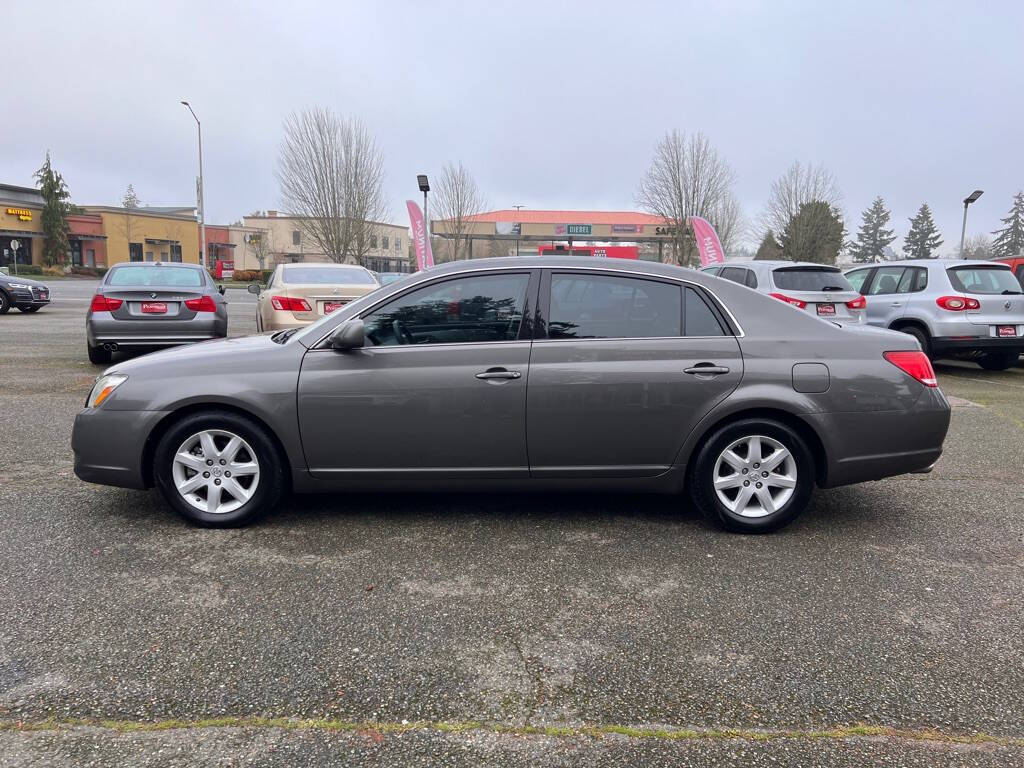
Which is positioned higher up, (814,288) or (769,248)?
(769,248)

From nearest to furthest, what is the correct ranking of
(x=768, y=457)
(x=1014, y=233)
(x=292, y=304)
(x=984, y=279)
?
1. (x=768, y=457)
2. (x=292, y=304)
3. (x=984, y=279)
4. (x=1014, y=233)

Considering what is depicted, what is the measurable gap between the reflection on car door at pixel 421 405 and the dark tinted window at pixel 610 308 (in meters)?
0.26

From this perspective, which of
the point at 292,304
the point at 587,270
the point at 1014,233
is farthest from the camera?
the point at 1014,233

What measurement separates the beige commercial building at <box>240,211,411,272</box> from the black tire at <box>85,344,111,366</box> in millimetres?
54523

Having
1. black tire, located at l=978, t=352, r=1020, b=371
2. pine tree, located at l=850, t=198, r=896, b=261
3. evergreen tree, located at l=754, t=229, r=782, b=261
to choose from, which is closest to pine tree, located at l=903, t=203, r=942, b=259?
pine tree, located at l=850, t=198, r=896, b=261

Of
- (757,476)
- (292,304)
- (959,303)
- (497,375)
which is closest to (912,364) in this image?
(757,476)

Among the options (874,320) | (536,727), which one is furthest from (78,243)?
(536,727)

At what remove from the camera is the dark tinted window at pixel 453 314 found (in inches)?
160

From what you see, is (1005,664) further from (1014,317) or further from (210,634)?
(1014,317)

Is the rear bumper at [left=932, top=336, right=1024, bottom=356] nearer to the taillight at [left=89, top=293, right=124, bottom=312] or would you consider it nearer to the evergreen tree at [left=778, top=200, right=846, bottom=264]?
the taillight at [left=89, top=293, right=124, bottom=312]

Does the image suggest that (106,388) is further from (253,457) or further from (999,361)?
(999,361)

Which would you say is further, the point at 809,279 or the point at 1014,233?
the point at 1014,233

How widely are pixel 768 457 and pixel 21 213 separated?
2350 inches

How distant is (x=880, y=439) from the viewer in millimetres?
4039
